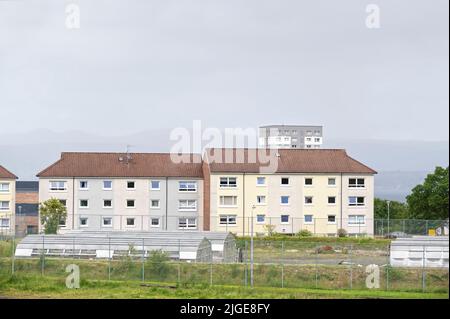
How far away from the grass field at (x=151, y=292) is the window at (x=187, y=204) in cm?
2973

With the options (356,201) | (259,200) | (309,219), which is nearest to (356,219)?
(356,201)

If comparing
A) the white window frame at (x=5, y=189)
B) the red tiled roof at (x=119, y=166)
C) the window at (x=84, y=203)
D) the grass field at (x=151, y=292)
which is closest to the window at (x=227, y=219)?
the red tiled roof at (x=119, y=166)

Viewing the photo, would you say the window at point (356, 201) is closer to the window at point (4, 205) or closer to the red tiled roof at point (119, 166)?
the red tiled roof at point (119, 166)

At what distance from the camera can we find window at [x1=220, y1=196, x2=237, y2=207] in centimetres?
5900

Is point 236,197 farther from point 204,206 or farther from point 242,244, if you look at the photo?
point 242,244

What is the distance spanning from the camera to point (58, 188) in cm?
6050

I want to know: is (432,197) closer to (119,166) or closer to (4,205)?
(119,166)

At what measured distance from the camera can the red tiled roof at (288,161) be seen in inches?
2361

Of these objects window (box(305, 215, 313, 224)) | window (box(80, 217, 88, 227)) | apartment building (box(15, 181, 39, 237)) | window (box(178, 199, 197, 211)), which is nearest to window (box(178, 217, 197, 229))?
window (box(178, 199, 197, 211))

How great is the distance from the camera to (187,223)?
5950 cm

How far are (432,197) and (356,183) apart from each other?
19.8 ft

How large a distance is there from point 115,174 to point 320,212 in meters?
13.9

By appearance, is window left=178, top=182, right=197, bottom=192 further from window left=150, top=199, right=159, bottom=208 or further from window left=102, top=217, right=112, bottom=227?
window left=102, top=217, right=112, bottom=227
